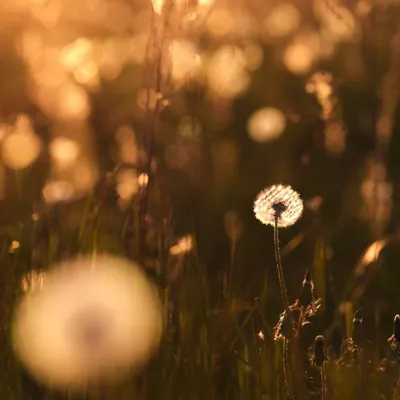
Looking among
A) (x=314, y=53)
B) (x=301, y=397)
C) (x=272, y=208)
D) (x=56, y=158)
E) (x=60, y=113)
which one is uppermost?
(x=314, y=53)

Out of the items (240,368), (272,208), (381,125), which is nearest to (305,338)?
(240,368)

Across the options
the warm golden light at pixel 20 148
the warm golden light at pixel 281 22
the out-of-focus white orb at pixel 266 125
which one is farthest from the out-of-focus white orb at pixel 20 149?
the warm golden light at pixel 281 22

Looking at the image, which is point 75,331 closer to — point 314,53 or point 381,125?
point 381,125

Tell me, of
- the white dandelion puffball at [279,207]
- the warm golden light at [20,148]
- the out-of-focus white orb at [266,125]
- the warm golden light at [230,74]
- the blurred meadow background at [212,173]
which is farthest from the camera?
the out-of-focus white orb at [266,125]

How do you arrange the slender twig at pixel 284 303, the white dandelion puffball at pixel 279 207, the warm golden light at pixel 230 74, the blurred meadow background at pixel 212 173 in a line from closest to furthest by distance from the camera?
the slender twig at pixel 284 303 → the white dandelion puffball at pixel 279 207 → the blurred meadow background at pixel 212 173 → the warm golden light at pixel 230 74

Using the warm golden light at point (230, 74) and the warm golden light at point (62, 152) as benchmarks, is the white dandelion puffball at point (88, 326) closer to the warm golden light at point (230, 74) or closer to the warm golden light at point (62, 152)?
the warm golden light at point (62, 152)

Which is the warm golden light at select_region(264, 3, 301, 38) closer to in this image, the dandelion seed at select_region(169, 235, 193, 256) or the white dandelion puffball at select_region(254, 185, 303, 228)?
the dandelion seed at select_region(169, 235, 193, 256)
